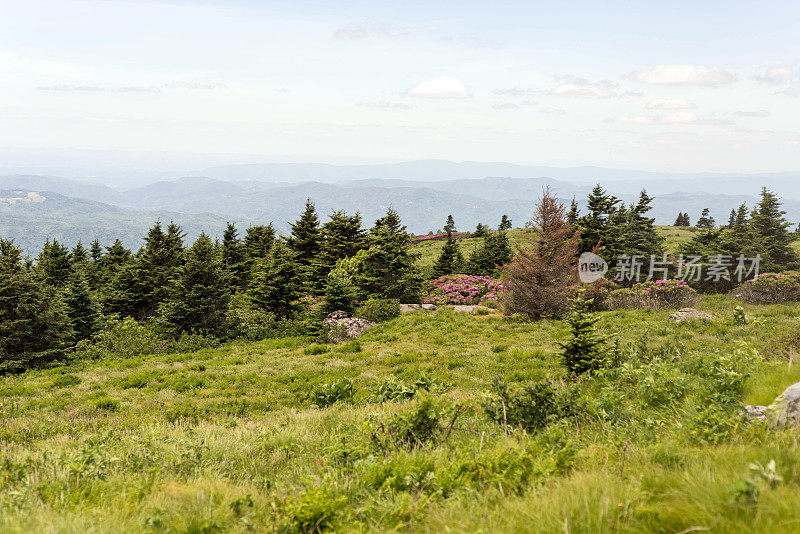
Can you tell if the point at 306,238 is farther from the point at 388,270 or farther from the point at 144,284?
the point at 144,284

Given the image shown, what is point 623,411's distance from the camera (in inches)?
220

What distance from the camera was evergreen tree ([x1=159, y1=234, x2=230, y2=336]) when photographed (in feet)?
68.4

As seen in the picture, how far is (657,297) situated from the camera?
20.9m

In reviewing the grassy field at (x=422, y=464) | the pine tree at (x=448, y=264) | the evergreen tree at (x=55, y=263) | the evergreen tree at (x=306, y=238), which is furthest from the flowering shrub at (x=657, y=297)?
the evergreen tree at (x=55, y=263)

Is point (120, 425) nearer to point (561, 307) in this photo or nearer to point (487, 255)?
point (561, 307)

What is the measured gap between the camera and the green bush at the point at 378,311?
70.8ft

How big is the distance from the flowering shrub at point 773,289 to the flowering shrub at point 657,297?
2.38 meters

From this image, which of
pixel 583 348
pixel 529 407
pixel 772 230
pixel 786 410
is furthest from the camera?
pixel 772 230

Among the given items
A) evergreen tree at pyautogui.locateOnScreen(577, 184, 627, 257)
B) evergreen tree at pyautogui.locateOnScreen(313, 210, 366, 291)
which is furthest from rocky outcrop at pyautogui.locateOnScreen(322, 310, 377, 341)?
evergreen tree at pyautogui.locateOnScreen(577, 184, 627, 257)

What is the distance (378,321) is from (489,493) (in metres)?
18.1

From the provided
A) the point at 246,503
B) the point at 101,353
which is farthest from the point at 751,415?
the point at 101,353

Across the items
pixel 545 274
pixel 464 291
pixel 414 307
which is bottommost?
pixel 414 307

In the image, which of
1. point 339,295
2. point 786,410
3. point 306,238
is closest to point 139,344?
point 339,295

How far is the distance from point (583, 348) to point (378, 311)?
45.6ft
